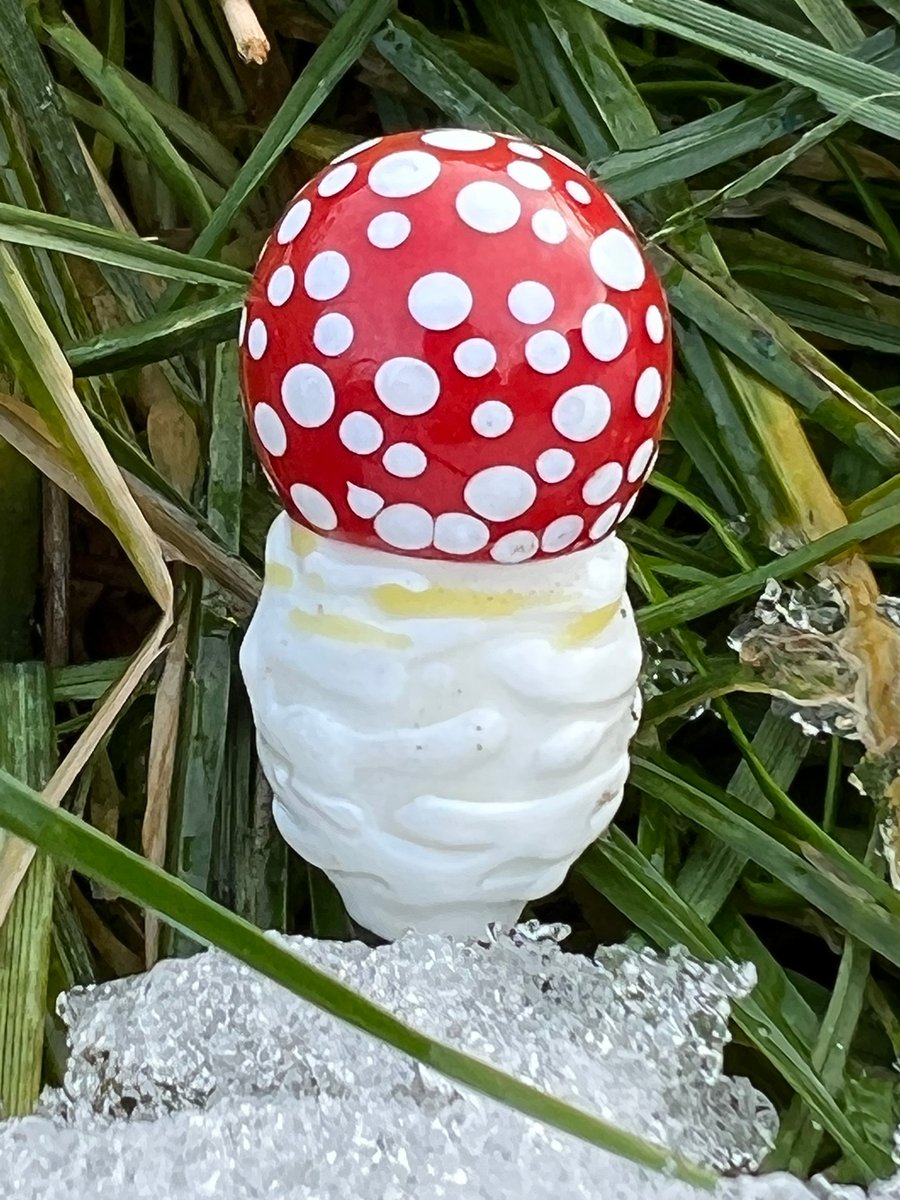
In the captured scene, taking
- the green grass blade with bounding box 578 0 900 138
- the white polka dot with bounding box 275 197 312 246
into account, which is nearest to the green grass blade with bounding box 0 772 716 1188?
the white polka dot with bounding box 275 197 312 246

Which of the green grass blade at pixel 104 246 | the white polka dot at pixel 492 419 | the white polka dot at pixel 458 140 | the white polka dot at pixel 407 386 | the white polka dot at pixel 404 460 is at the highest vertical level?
the white polka dot at pixel 458 140

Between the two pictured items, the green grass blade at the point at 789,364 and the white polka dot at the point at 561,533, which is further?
the green grass blade at the point at 789,364

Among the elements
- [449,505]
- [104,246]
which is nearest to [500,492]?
[449,505]

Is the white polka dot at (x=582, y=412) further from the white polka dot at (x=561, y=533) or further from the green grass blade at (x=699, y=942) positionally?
the green grass blade at (x=699, y=942)

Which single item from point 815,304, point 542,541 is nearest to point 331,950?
point 542,541

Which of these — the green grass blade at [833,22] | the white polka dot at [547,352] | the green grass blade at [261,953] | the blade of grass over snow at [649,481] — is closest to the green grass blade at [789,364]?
the blade of grass over snow at [649,481]

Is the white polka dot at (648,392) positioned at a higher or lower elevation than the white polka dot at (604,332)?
lower

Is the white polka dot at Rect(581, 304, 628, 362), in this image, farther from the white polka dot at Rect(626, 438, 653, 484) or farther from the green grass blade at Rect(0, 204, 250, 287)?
the green grass blade at Rect(0, 204, 250, 287)

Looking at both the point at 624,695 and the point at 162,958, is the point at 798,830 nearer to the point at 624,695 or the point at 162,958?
the point at 624,695
